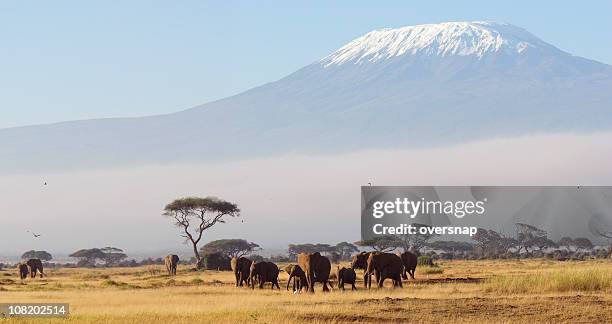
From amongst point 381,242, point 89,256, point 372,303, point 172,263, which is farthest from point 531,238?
point 372,303

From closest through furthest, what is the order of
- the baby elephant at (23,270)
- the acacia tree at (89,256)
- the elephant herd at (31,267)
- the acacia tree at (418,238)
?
the baby elephant at (23,270), the elephant herd at (31,267), the acacia tree at (418,238), the acacia tree at (89,256)

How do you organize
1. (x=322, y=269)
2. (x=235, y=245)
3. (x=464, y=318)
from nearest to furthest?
(x=464, y=318)
(x=322, y=269)
(x=235, y=245)

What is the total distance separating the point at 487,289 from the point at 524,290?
160 centimetres

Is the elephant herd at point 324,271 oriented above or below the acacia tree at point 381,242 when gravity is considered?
below

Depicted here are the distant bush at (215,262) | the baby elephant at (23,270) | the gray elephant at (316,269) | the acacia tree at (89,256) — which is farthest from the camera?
the acacia tree at (89,256)

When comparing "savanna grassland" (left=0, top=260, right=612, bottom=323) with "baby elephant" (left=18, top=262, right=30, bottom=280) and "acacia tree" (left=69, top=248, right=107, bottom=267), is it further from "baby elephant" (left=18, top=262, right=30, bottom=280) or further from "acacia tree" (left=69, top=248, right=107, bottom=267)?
"acacia tree" (left=69, top=248, right=107, bottom=267)

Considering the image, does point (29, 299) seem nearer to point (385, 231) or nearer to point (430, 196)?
point (385, 231)

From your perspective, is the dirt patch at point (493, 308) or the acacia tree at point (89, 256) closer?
the dirt patch at point (493, 308)

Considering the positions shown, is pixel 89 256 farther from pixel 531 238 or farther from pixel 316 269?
pixel 316 269

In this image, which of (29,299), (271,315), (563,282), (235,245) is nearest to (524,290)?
(563,282)

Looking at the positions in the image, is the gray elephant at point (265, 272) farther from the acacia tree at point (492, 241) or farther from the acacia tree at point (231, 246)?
the acacia tree at point (492, 241)

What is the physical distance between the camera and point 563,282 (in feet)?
142

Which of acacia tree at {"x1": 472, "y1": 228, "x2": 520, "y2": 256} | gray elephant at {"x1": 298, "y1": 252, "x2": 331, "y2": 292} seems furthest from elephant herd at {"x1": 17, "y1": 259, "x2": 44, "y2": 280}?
acacia tree at {"x1": 472, "y1": 228, "x2": 520, "y2": 256}

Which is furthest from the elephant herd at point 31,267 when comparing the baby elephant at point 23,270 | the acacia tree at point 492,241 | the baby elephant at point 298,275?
the acacia tree at point 492,241
